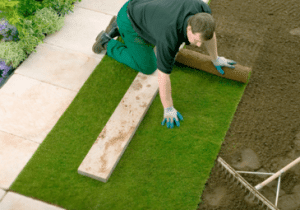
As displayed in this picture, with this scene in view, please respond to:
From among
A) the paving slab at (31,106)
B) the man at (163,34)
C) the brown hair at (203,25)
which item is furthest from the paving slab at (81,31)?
the brown hair at (203,25)

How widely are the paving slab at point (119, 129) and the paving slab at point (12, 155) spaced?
618mm

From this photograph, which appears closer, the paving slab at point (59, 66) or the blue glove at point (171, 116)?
the blue glove at point (171, 116)

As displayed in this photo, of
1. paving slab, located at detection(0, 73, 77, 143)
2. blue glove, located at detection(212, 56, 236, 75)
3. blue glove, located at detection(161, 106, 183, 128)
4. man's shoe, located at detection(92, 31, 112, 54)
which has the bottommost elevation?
paving slab, located at detection(0, 73, 77, 143)

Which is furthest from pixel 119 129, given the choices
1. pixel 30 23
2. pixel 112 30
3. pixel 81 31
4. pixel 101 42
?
pixel 30 23

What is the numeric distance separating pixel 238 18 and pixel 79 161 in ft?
9.50

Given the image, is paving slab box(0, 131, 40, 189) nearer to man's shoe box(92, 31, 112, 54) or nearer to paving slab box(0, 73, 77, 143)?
paving slab box(0, 73, 77, 143)

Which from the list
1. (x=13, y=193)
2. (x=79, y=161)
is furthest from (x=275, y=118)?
(x=13, y=193)

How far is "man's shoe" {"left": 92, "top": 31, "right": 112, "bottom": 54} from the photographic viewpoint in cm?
361

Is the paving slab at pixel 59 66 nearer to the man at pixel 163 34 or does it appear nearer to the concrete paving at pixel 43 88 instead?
the concrete paving at pixel 43 88

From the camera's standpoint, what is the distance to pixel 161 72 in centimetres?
265

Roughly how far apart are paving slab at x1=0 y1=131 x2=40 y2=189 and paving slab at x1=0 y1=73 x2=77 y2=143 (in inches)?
2.6

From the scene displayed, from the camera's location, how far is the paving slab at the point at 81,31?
150 inches

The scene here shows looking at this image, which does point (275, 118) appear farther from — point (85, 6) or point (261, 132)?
point (85, 6)

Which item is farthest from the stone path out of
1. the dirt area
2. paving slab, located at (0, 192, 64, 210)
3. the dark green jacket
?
the dirt area
